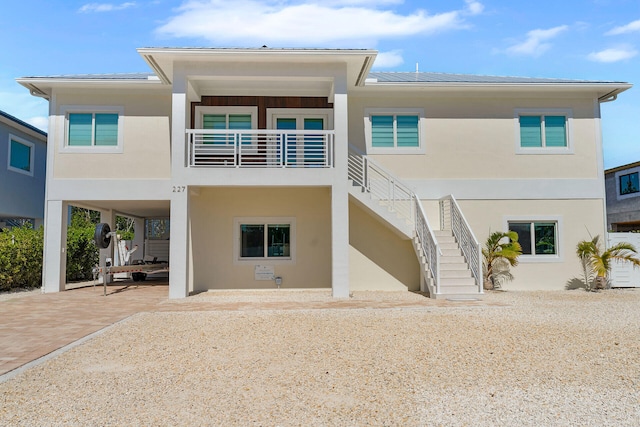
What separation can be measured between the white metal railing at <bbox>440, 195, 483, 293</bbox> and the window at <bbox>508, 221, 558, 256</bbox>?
218cm

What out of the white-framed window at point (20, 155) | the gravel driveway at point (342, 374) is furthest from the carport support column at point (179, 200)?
the white-framed window at point (20, 155)

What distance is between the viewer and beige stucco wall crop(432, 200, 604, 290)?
15031 millimetres

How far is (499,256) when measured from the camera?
14391 millimetres

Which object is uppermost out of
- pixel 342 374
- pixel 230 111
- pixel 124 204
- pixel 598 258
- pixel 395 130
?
pixel 230 111

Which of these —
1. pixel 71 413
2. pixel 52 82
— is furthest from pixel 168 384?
pixel 52 82

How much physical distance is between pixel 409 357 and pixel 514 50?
1262cm

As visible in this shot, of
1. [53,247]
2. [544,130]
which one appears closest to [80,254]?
[53,247]

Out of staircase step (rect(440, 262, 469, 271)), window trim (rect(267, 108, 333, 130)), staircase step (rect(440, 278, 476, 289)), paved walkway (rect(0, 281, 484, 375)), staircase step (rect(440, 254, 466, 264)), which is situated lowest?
paved walkway (rect(0, 281, 484, 375))

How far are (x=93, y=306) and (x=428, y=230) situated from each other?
8567mm

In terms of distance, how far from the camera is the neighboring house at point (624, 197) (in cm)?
2678

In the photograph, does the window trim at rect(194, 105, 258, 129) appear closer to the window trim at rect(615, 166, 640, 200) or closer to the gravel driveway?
the gravel driveway

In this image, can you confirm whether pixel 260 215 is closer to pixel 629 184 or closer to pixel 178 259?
pixel 178 259

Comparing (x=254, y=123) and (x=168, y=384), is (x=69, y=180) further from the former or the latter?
(x=168, y=384)

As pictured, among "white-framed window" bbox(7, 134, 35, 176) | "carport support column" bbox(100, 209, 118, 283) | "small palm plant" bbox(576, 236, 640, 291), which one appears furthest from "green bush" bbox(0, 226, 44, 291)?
"small palm plant" bbox(576, 236, 640, 291)
